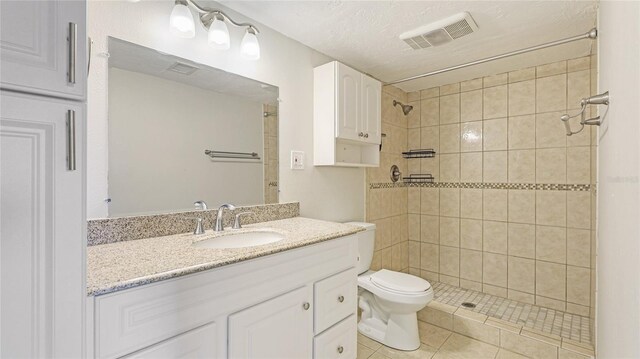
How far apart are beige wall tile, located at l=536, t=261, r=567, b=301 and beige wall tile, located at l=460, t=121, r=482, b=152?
1.15m

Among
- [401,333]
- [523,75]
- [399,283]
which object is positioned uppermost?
[523,75]

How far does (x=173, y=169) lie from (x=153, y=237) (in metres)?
0.33

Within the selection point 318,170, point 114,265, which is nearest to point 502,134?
point 318,170

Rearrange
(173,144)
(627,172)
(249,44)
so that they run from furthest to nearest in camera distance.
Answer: (249,44)
(173,144)
(627,172)


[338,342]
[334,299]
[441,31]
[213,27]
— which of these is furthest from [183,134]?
[441,31]

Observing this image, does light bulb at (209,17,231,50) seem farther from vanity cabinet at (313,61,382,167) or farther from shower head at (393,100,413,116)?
shower head at (393,100,413,116)

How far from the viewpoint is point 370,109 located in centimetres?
227

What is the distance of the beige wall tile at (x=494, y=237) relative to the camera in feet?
8.59

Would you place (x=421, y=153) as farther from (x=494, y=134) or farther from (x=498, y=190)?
(x=498, y=190)

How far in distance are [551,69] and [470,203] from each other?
1314 mm

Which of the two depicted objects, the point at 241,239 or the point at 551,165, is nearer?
the point at 241,239

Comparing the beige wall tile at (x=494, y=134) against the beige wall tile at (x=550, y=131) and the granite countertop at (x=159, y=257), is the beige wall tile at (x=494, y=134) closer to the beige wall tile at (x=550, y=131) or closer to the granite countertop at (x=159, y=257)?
the beige wall tile at (x=550, y=131)

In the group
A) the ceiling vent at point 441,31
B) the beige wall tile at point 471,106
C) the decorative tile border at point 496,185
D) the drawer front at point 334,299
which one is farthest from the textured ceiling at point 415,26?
the drawer front at point 334,299

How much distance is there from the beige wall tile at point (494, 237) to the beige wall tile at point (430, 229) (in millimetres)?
425
